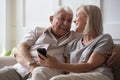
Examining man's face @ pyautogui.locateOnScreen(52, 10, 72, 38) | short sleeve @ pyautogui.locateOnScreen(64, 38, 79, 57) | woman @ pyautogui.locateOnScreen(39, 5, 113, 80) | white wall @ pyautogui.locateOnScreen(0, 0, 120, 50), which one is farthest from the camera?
white wall @ pyautogui.locateOnScreen(0, 0, 120, 50)

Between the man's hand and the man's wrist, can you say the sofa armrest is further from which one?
the man's hand

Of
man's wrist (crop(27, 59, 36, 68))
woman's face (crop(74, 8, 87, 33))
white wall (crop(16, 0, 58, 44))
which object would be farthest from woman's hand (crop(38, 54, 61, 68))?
white wall (crop(16, 0, 58, 44))

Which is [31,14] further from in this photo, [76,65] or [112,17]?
[76,65]

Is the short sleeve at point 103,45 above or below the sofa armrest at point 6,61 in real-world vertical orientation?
above

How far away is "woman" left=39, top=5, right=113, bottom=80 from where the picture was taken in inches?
60.0

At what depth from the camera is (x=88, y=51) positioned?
1637mm

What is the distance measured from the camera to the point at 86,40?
1.76 metres

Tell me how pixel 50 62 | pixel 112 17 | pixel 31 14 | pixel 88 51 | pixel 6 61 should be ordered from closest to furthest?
1. pixel 50 62
2. pixel 88 51
3. pixel 6 61
4. pixel 112 17
5. pixel 31 14

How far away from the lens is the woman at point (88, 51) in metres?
1.52

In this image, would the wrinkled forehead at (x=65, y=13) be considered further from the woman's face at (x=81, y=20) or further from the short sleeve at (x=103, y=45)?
the short sleeve at (x=103, y=45)

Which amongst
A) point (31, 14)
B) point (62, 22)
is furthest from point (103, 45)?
point (31, 14)

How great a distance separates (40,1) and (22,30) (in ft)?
1.31

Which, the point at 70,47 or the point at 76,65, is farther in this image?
the point at 70,47

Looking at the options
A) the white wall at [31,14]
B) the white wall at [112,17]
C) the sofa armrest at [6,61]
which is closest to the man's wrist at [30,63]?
the sofa armrest at [6,61]
